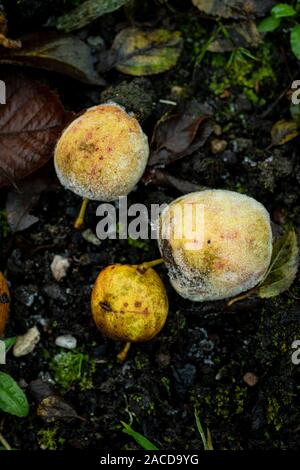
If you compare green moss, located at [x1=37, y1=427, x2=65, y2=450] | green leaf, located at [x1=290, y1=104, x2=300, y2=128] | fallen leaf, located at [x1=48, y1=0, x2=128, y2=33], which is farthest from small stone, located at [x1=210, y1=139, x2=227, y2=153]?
green moss, located at [x1=37, y1=427, x2=65, y2=450]

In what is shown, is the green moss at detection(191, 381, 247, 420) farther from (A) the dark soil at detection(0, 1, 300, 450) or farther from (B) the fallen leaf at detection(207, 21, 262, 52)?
(B) the fallen leaf at detection(207, 21, 262, 52)

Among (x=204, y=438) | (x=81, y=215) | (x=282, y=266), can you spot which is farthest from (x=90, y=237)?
(x=204, y=438)

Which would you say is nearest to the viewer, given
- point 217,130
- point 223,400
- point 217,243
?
point 217,243

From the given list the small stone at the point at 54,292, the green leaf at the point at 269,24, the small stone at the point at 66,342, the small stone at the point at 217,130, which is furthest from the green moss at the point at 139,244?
the green leaf at the point at 269,24

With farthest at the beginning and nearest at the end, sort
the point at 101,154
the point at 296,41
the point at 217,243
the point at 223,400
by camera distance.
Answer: the point at 296,41 → the point at 223,400 → the point at 101,154 → the point at 217,243

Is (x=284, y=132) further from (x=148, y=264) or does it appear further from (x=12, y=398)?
(x=12, y=398)

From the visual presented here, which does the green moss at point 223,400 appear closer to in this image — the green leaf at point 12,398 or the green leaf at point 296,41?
the green leaf at point 12,398
